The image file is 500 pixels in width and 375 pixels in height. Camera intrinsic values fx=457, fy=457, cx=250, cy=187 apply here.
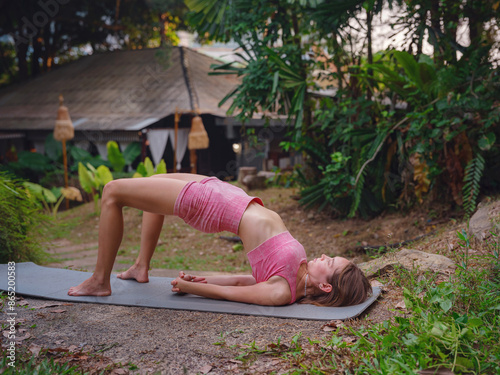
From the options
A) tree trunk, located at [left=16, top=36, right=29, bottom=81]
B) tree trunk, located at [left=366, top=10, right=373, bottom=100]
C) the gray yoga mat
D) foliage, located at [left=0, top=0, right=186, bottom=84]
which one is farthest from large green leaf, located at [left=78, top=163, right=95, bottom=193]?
tree trunk, located at [left=16, top=36, right=29, bottom=81]

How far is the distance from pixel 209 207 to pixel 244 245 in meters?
0.33

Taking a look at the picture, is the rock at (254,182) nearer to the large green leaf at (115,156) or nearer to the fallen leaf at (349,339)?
the large green leaf at (115,156)

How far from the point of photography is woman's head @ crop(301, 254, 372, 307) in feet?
9.20

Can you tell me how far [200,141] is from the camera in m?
11.9

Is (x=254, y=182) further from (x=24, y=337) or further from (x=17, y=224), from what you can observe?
(x=24, y=337)

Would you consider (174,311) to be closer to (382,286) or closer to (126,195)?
(126,195)

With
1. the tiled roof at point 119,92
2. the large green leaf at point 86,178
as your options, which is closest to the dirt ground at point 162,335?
the large green leaf at point 86,178

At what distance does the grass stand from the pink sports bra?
465 millimetres

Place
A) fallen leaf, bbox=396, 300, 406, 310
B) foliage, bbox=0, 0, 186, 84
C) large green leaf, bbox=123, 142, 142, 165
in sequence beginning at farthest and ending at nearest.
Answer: foliage, bbox=0, 0, 186, 84
large green leaf, bbox=123, 142, 142, 165
fallen leaf, bbox=396, 300, 406, 310

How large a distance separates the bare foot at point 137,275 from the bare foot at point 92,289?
1.21 ft

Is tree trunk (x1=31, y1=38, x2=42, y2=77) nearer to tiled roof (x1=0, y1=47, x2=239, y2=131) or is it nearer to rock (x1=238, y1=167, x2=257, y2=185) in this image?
tiled roof (x1=0, y1=47, x2=239, y2=131)

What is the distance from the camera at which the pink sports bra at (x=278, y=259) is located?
2.80m

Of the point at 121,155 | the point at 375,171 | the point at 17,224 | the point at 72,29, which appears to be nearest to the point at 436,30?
the point at 375,171

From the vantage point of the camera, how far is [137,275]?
3.45 meters
